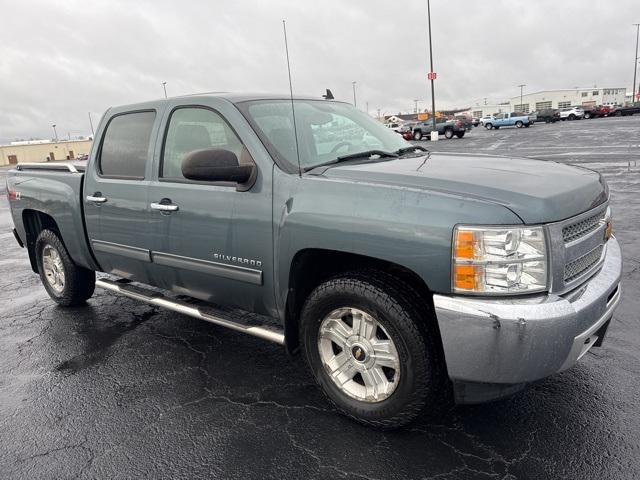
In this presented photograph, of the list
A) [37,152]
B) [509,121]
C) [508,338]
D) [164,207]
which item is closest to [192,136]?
[164,207]

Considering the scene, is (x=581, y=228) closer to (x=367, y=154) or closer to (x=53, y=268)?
(x=367, y=154)

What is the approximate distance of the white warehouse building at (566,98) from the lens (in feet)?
403

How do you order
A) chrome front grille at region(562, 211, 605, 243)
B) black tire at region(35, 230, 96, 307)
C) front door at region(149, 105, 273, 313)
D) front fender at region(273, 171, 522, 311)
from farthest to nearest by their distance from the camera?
black tire at region(35, 230, 96, 307) → front door at region(149, 105, 273, 313) → chrome front grille at region(562, 211, 605, 243) → front fender at region(273, 171, 522, 311)

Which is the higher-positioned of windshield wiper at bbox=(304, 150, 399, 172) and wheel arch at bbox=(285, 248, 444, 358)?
windshield wiper at bbox=(304, 150, 399, 172)

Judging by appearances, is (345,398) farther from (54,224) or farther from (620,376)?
(54,224)

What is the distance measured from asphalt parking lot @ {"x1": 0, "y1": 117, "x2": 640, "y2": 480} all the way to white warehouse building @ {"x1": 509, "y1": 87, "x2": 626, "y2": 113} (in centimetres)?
13249

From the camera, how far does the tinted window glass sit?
11.0 ft

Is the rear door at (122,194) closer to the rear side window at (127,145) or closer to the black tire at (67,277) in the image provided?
the rear side window at (127,145)

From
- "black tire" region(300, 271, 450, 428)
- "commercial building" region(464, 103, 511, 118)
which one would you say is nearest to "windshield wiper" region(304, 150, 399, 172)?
"black tire" region(300, 271, 450, 428)

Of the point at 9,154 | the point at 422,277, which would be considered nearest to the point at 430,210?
the point at 422,277

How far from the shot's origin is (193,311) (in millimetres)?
3631

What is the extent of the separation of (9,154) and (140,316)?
80.7m

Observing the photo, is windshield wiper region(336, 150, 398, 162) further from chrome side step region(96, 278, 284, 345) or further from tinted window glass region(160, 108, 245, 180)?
chrome side step region(96, 278, 284, 345)

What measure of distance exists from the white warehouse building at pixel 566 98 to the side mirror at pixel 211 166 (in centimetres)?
13300
